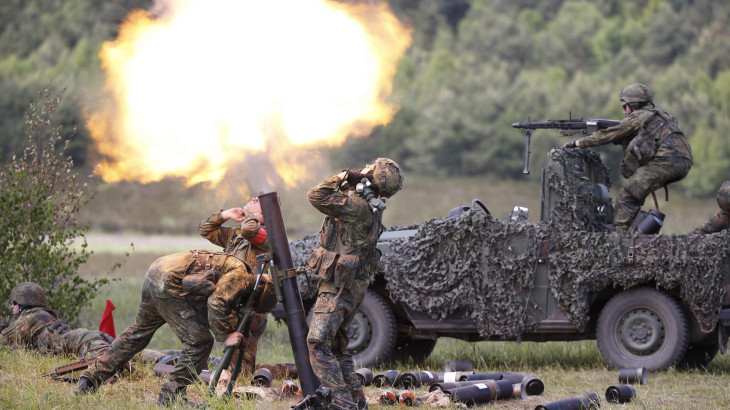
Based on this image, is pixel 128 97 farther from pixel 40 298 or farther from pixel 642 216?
pixel 642 216

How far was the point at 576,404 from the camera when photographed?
798cm

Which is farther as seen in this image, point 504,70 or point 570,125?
point 504,70

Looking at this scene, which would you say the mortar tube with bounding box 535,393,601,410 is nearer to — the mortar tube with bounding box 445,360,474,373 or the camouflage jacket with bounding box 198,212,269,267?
the mortar tube with bounding box 445,360,474,373

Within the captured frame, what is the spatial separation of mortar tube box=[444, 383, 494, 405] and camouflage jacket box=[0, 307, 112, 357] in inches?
140

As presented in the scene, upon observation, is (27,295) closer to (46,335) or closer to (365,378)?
(46,335)

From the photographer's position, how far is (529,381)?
353 inches

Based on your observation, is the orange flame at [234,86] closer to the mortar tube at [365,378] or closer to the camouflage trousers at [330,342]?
the mortar tube at [365,378]

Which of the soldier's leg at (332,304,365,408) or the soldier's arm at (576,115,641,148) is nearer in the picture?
the soldier's leg at (332,304,365,408)

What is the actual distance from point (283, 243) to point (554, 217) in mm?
3733

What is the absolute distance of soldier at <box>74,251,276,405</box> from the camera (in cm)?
755

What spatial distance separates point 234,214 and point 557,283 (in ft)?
12.3

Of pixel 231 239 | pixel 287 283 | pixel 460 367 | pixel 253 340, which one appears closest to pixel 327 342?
pixel 287 283

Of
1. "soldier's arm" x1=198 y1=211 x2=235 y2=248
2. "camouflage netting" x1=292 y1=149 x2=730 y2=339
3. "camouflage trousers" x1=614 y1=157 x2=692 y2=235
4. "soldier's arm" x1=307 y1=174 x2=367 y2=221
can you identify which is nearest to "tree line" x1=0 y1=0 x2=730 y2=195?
"camouflage trousers" x1=614 y1=157 x2=692 y2=235

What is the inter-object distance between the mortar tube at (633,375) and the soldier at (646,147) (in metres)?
1.90
